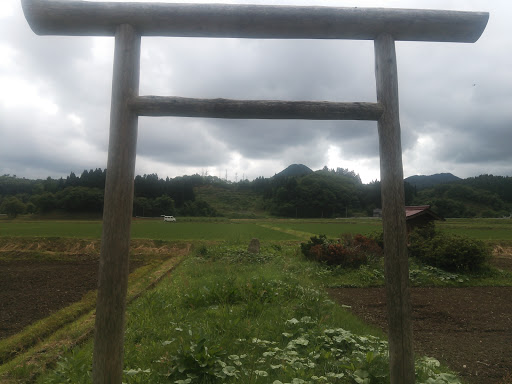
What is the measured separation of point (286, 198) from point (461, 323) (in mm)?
64929

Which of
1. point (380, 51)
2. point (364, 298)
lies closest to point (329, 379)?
point (380, 51)

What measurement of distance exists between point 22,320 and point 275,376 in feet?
21.0

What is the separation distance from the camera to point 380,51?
8.66 feet

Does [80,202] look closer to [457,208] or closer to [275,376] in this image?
[275,376]

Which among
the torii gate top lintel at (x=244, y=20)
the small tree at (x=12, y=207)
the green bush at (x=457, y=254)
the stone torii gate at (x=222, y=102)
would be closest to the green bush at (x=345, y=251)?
the green bush at (x=457, y=254)

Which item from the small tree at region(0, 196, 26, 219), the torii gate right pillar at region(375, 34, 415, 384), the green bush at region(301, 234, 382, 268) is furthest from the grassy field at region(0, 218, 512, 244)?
the small tree at region(0, 196, 26, 219)

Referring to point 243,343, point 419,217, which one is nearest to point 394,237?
point 243,343

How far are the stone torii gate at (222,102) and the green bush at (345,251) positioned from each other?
10280 millimetres

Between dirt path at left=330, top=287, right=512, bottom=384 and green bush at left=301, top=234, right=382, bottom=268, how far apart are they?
268cm

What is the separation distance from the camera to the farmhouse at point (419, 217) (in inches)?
562

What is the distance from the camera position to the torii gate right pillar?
95.3 inches

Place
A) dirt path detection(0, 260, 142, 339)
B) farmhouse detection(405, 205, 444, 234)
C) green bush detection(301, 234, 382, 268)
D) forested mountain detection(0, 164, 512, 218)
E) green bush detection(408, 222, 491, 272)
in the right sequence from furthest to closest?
1. forested mountain detection(0, 164, 512, 218)
2. farmhouse detection(405, 205, 444, 234)
3. green bush detection(301, 234, 382, 268)
4. green bush detection(408, 222, 491, 272)
5. dirt path detection(0, 260, 142, 339)

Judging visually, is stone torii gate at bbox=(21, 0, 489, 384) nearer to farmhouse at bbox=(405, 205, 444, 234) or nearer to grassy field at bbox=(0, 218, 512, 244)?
farmhouse at bbox=(405, 205, 444, 234)

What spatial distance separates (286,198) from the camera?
71.1m
